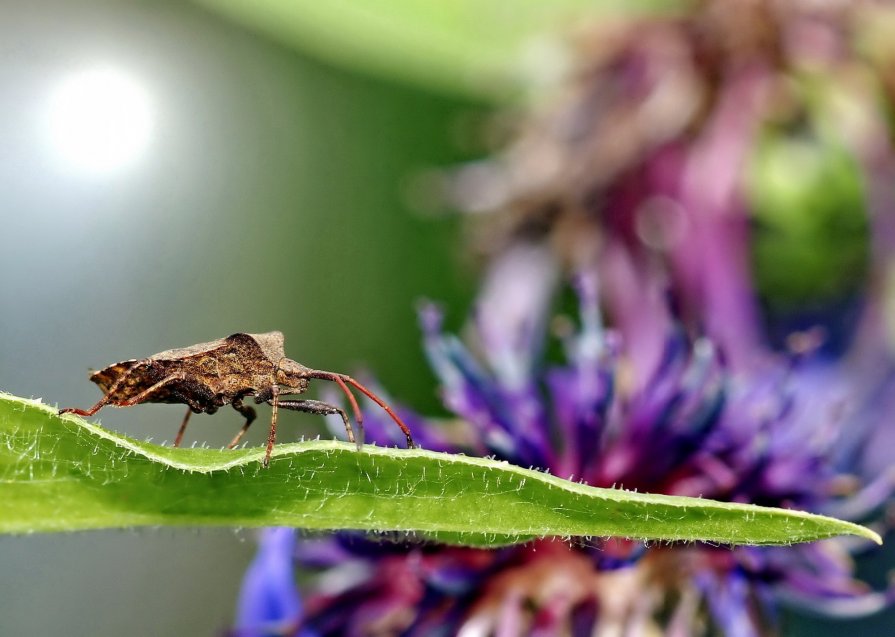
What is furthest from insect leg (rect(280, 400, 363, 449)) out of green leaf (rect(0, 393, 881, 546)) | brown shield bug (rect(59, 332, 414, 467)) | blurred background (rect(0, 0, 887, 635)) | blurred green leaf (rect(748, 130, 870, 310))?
blurred green leaf (rect(748, 130, 870, 310))

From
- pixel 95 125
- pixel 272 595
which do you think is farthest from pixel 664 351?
pixel 95 125

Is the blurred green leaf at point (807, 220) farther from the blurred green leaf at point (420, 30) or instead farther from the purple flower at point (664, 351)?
the blurred green leaf at point (420, 30)

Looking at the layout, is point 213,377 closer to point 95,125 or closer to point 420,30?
point 95,125

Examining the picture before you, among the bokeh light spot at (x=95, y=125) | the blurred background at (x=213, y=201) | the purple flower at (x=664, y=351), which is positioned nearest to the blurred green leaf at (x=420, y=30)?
the blurred background at (x=213, y=201)

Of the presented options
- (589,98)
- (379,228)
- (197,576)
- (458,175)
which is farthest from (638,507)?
(379,228)

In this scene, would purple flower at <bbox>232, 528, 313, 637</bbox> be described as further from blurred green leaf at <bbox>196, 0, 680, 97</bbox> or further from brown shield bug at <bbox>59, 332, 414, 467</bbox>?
blurred green leaf at <bbox>196, 0, 680, 97</bbox>

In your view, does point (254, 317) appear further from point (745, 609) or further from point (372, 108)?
point (745, 609)
